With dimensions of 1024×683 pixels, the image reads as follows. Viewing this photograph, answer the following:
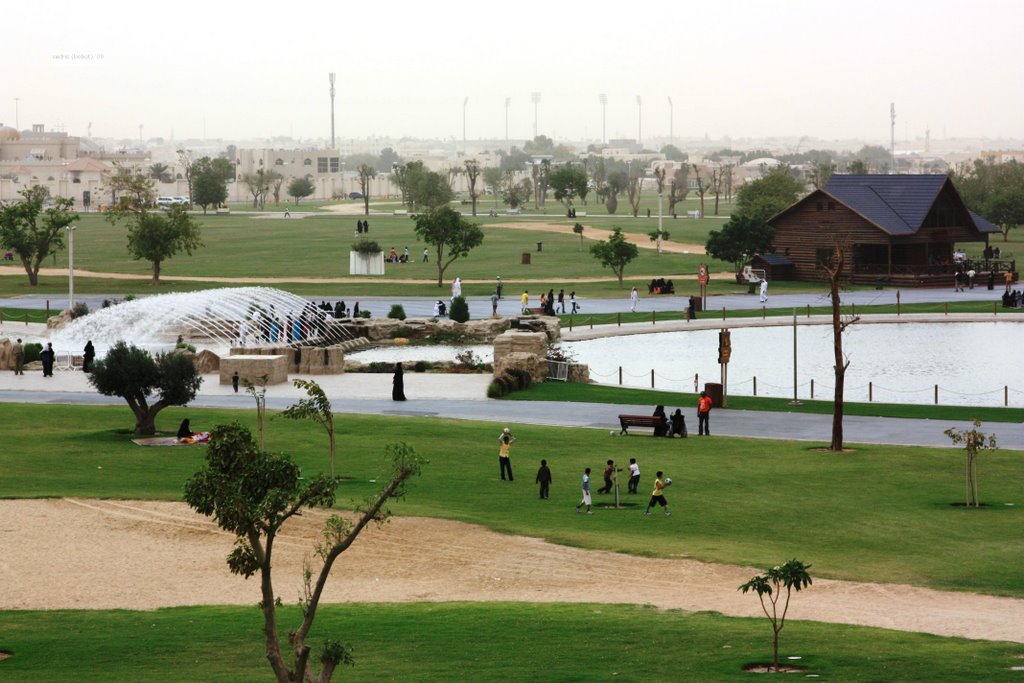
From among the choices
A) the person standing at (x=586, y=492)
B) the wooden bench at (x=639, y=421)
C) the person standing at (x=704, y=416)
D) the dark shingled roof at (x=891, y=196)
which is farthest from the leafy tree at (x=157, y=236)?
the person standing at (x=586, y=492)

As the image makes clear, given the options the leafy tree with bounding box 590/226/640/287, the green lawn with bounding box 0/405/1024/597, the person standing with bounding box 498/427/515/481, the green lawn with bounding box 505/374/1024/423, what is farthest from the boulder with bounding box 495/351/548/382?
the leafy tree with bounding box 590/226/640/287

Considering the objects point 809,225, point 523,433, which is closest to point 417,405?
point 523,433

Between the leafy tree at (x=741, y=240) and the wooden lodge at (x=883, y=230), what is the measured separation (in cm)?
317

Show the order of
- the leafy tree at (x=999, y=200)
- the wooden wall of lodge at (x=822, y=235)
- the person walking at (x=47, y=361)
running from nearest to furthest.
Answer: the person walking at (x=47, y=361) → the wooden wall of lodge at (x=822, y=235) → the leafy tree at (x=999, y=200)

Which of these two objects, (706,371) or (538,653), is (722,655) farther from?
(706,371)

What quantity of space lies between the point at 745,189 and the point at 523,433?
95.4 m

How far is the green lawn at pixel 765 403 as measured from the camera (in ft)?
153

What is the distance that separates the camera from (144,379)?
41469 mm

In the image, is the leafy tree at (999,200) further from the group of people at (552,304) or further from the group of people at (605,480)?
the group of people at (605,480)

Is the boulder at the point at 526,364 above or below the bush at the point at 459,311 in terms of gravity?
below

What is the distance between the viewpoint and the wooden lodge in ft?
312

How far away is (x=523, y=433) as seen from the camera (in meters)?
42.8

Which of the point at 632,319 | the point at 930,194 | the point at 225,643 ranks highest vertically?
the point at 930,194

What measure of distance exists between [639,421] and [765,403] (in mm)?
7977
